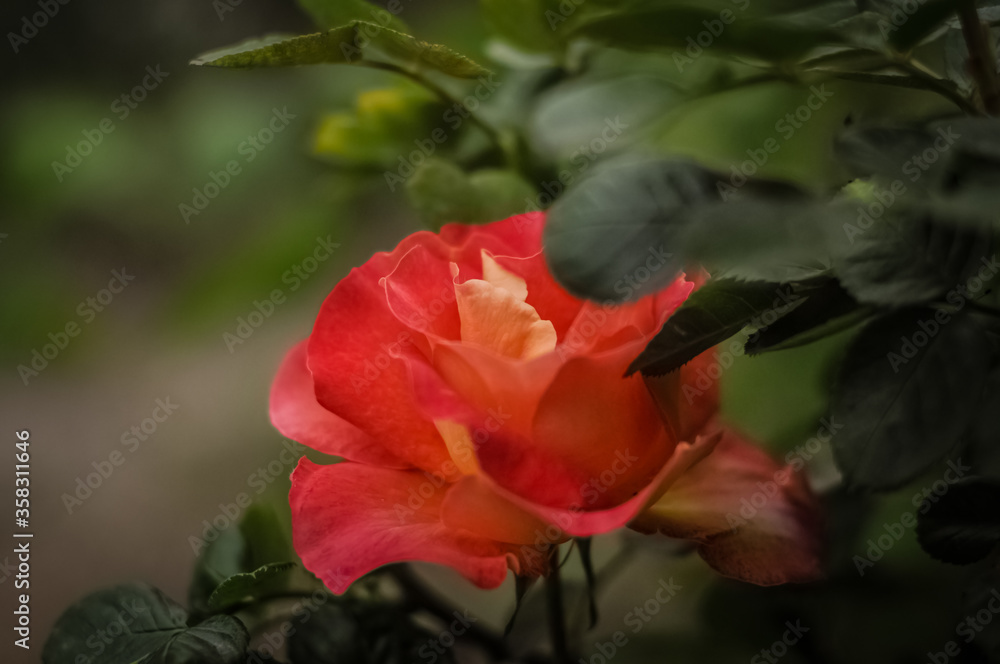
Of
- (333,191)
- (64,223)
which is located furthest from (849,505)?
(64,223)

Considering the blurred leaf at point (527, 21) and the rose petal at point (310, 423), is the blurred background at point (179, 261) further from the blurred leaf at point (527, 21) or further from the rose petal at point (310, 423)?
the rose petal at point (310, 423)

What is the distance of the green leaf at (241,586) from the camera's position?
0.82 ft

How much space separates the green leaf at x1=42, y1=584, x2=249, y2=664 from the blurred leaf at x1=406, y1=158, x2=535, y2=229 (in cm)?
17

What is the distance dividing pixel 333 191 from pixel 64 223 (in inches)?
22.2

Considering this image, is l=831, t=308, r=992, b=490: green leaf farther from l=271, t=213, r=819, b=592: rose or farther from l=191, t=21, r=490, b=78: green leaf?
l=191, t=21, r=490, b=78: green leaf

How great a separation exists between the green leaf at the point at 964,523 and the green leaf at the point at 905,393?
2.2 inches

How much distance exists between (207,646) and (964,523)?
23 centimetres

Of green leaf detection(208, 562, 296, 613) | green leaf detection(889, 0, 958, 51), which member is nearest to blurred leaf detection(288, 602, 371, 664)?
green leaf detection(208, 562, 296, 613)

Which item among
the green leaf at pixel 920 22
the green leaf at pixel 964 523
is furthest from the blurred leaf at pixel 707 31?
the green leaf at pixel 964 523

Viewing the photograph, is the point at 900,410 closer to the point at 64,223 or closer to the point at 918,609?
the point at 918,609

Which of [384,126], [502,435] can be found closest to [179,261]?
[384,126]

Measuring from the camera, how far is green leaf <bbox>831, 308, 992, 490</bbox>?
0.17m

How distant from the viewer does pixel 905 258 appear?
7.0 inches

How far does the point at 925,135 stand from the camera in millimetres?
183
